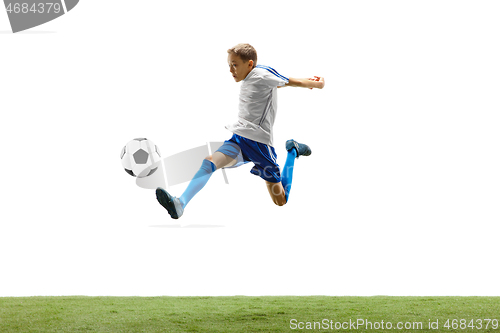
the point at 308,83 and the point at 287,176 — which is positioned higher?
the point at 308,83

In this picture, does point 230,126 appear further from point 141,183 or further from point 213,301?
point 213,301

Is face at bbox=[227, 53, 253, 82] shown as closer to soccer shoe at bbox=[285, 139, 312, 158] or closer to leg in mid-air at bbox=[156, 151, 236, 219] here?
leg in mid-air at bbox=[156, 151, 236, 219]

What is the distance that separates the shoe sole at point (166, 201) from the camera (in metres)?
4.40

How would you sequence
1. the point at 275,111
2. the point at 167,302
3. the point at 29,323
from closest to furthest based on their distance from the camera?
the point at 275,111 → the point at 29,323 → the point at 167,302

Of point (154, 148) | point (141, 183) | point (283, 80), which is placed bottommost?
point (141, 183)

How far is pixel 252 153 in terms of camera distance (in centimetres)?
514

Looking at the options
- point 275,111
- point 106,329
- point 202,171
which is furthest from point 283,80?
point 106,329

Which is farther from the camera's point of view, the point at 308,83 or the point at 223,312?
the point at 223,312

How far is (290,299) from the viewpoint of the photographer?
7566mm

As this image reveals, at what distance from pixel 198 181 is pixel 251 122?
829mm

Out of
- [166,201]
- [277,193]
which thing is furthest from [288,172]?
[166,201]

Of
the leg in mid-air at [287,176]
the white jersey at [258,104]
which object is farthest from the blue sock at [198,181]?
the leg in mid-air at [287,176]

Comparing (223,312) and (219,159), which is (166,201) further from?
(223,312)

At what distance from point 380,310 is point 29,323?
446cm
